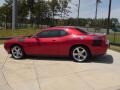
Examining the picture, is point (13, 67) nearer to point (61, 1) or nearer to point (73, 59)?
point (73, 59)

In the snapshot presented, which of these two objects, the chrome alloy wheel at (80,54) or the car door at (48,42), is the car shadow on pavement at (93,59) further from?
the car door at (48,42)

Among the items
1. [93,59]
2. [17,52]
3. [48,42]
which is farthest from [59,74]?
[17,52]

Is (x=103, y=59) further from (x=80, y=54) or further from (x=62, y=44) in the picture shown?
(x=62, y=44)

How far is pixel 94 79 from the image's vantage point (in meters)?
9.18

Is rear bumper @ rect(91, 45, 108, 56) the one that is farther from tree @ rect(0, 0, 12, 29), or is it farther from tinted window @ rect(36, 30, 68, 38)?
tree @ rect(0, 0, 12, 29)

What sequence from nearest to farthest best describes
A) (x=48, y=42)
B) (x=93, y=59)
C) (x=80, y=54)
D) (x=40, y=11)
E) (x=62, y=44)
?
(x=80, y=54), (x=62, y=44), (x=48, y=42), (x=93, y=59), (x=40, y=11)

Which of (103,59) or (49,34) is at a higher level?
(49,34)

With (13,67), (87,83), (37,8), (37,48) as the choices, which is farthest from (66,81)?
(37,8)

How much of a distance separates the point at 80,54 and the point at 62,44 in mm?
824

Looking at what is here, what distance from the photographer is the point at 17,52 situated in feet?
43.0

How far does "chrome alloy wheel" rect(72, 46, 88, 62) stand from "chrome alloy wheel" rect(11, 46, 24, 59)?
241cm

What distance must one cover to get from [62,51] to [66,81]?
3.39 m

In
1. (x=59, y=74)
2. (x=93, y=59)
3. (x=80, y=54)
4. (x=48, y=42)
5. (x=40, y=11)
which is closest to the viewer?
(x=59, y=74)

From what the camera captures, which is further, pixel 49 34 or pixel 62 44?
pixel 49 34
